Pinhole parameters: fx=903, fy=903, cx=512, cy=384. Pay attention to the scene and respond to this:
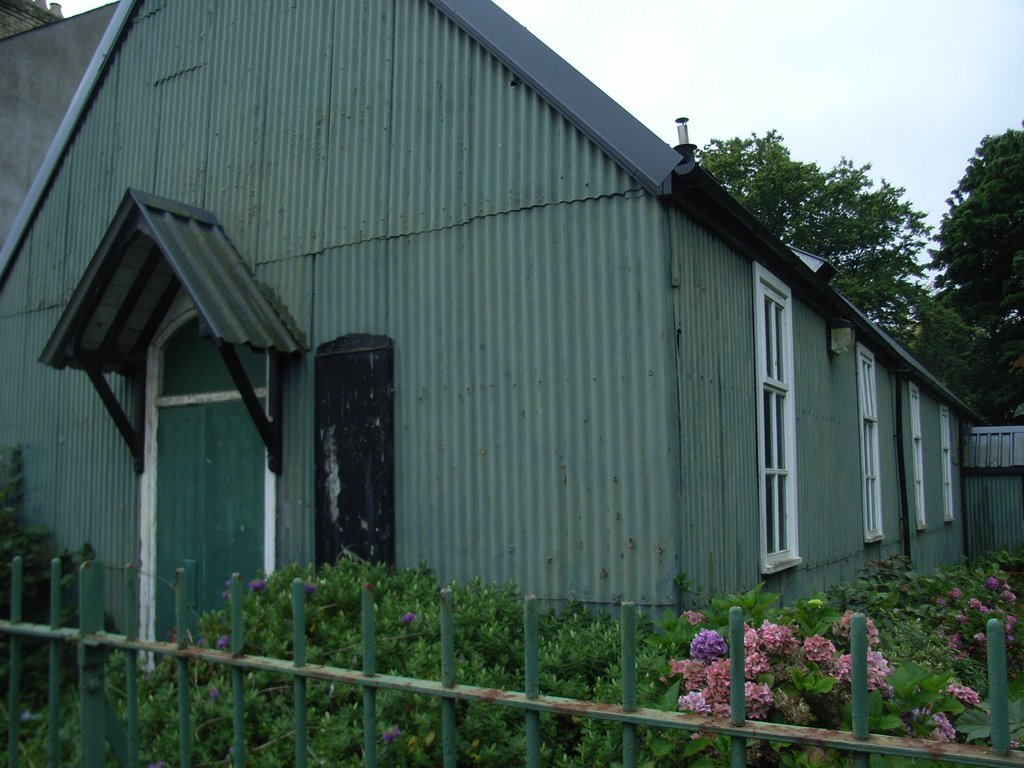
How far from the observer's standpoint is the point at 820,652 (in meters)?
3.84

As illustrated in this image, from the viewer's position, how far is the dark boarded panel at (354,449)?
6609mm

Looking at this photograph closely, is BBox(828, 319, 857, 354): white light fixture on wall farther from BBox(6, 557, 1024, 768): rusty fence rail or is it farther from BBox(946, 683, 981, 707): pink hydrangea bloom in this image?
BBox(6, 557, 1024, 768): rusty fence rail

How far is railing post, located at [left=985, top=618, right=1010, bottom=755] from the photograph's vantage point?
1885 mm

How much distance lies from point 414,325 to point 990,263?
29952mm

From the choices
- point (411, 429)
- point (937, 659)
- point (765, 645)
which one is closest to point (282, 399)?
point (411, 429)

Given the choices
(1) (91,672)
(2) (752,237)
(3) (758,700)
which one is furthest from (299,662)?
(2) (752,237)

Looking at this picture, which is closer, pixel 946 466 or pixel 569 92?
pixel 569 92

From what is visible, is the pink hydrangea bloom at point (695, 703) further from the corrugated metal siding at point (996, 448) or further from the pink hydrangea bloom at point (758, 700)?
the corrugated metal siding at point (996, 448)

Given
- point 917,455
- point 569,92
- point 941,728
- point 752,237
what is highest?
point 569,92

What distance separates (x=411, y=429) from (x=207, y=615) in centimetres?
186

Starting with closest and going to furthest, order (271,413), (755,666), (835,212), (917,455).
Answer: (755,666)
(271,413)
(917,455)
(835,212)

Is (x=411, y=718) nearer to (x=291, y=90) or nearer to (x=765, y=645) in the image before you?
(x=765, y=645)

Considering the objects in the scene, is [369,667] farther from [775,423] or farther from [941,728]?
[775,423]

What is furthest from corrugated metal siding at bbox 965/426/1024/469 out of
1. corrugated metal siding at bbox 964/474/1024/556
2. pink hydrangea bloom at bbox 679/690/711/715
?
pink hydrangea bloom at bbox 679/690/711/715
